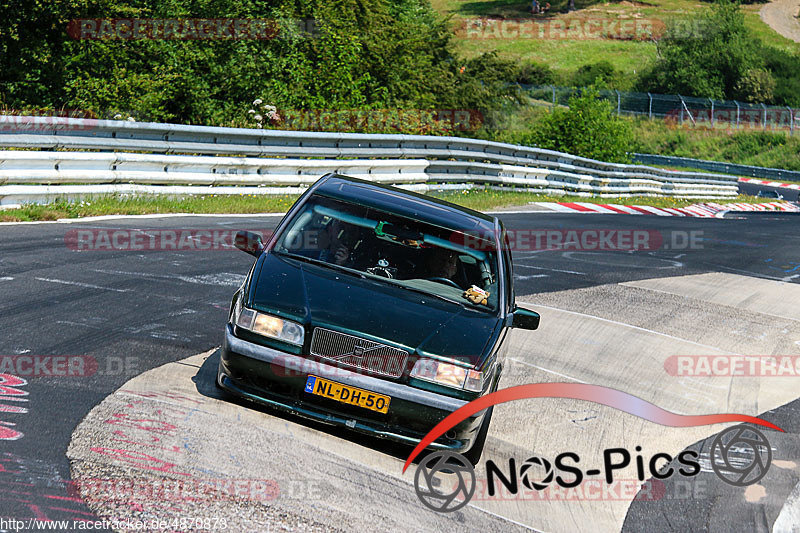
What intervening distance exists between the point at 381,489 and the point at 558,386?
283cm

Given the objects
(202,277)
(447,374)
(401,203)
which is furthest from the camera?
(202,277)

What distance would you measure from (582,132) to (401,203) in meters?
26.1

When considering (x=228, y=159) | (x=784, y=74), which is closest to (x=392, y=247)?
(x=228, y=159)

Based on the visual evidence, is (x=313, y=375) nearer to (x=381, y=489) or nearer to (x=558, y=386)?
(x=381, y=489)

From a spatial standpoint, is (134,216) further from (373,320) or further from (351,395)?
(351,395)

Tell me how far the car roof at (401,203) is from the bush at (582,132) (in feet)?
82.2

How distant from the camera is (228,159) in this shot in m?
14.8

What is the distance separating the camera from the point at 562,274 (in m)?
11.9

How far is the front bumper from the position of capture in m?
5.02

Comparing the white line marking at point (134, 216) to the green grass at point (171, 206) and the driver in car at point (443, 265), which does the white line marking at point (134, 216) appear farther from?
the driver in car at point (443, 265)

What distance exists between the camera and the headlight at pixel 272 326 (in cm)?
513

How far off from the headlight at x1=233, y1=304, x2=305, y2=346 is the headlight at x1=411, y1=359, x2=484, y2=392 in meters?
0.70

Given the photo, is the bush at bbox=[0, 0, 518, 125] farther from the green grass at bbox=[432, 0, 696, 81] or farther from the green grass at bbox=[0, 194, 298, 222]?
the green grass at bbox=[432, 0, 696, 81]

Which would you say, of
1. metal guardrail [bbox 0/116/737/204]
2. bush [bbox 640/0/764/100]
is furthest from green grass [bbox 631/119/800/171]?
metal guardrail [bbox 0/116/737/204]
